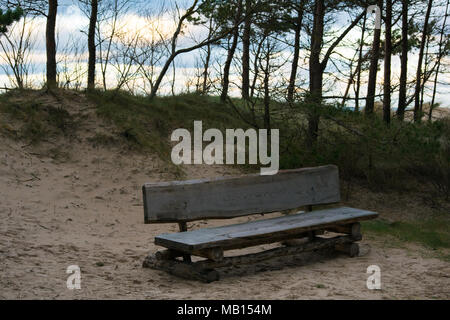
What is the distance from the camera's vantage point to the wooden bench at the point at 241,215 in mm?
5254

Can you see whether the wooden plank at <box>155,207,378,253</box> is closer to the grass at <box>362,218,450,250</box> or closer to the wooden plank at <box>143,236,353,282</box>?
the wooden plank at <box>143,236,353,282</box>

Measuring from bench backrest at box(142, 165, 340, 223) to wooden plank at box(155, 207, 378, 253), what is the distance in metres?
0.23

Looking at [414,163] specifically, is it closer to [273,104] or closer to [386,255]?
[273,104]

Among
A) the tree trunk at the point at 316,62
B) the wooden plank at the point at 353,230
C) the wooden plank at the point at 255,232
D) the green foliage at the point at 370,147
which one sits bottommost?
the wooden plank at the point at 353,230

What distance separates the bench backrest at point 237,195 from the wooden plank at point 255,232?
0.76 feet

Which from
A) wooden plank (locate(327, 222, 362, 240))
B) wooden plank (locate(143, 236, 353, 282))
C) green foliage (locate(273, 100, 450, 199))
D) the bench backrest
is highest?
green foliage (locate(273, 100, 450, 199))

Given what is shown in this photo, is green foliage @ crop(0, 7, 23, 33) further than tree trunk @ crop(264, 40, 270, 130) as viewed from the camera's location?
No

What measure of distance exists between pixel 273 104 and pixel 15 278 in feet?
21.0

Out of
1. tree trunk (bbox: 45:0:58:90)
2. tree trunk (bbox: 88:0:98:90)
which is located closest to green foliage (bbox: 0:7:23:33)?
tree trunk (bbox: 45:0:58:90)

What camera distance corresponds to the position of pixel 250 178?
6.27 metres

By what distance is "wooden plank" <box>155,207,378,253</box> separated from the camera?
201 inches

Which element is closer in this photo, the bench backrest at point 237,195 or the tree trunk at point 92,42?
the bench backrest at point 237,195

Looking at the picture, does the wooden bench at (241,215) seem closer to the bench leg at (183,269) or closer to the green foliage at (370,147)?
the bench leg at (183,269)

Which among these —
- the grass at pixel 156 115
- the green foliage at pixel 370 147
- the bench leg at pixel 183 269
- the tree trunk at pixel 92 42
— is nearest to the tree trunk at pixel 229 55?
the grass at pixel 156 115
